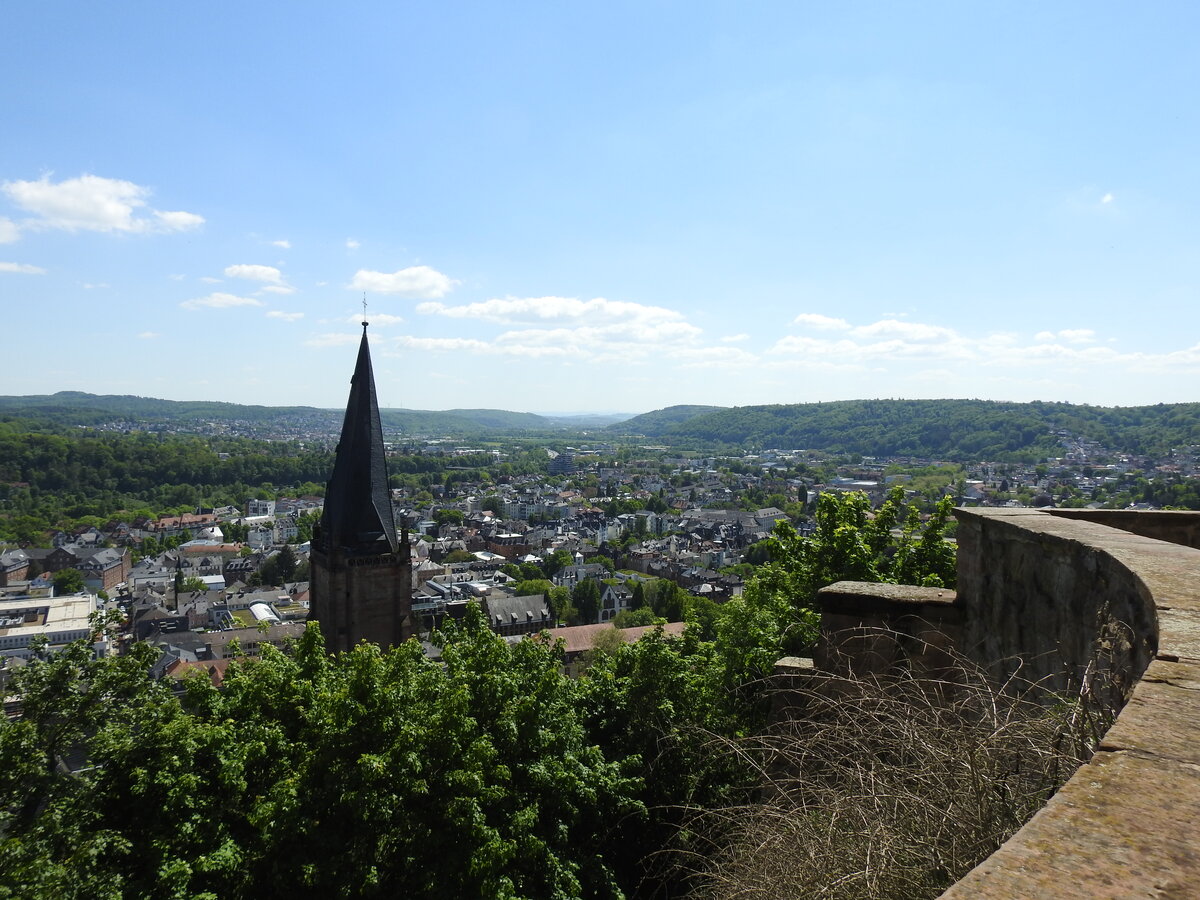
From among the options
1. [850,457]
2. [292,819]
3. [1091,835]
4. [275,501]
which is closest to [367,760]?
[292,819]

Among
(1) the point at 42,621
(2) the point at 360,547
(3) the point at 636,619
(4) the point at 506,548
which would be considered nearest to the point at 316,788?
(2) the point at 360,547

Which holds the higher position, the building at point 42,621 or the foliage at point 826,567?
the foliage at point 826,567

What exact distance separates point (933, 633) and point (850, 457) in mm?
203226

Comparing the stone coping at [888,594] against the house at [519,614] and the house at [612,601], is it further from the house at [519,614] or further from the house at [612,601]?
the house at [612,601]

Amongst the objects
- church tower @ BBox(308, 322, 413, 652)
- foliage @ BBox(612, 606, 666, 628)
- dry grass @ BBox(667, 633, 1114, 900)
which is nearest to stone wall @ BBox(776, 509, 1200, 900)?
dry grass @ BBox(667, 633, 1114, 900)

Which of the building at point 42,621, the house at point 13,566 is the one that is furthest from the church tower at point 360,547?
the house at point 13,566

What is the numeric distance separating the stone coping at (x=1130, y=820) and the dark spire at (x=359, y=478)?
21864 mm

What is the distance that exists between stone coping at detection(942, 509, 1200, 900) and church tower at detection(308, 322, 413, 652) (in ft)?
71.9

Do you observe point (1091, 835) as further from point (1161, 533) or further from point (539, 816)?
point (539, 816)

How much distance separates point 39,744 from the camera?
8.77 m

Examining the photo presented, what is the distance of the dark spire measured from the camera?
72.7ft

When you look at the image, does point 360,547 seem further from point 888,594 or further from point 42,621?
point 42,621

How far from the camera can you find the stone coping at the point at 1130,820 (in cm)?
115

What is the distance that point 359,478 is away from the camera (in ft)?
73.8
